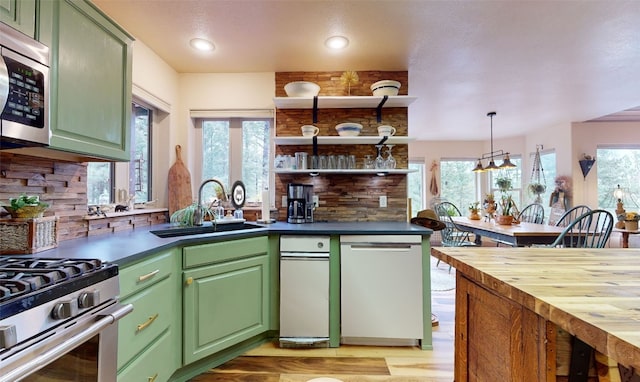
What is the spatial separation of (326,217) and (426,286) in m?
1.07

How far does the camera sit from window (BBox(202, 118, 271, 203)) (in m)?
2.95

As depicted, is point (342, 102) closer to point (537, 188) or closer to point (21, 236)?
point (21, 236)

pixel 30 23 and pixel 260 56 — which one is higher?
pixel 260 56

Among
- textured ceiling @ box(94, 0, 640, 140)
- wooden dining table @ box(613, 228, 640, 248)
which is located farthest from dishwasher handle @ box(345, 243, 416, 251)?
wooden dining table @ box(613, 228, 640, 248)

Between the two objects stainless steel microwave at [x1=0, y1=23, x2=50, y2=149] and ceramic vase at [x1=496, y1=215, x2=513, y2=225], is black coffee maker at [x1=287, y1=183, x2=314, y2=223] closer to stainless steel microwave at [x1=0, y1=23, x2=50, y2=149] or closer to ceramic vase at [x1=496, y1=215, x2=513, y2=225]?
stainless steel microwave at [x1=0, y1=23, x2=50, y2=149]

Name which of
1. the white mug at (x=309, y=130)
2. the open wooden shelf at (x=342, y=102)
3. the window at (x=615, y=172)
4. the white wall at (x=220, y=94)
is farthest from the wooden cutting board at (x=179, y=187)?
the window at (x=615, y=172)

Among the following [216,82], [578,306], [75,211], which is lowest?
[578,306]

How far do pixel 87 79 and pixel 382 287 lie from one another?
7.01ft

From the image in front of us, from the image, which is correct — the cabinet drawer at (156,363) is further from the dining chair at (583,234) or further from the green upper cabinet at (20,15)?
the dining chair at (583,234)

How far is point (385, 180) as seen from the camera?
284cm

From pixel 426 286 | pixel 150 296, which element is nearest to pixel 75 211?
pixel 150 296

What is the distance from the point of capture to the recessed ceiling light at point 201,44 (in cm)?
230

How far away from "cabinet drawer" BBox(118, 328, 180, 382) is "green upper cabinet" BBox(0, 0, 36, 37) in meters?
1.45

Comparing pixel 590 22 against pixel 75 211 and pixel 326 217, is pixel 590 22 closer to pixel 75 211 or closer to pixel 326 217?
pixel 326 217
